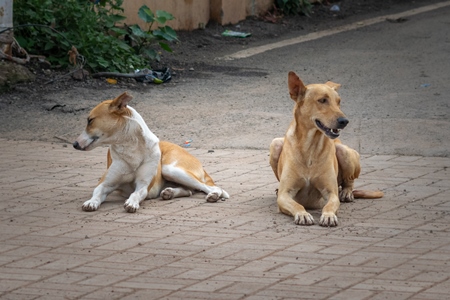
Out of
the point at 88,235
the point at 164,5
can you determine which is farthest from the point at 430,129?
the point at 164,5

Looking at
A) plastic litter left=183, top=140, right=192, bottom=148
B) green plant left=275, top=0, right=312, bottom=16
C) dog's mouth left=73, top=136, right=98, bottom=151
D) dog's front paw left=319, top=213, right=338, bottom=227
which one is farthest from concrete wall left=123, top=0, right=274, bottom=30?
dog's front paw left=319, top=213, right=338, bottom=227

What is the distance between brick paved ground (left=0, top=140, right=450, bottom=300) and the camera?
18.6 ft

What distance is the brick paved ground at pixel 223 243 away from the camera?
5.66 m

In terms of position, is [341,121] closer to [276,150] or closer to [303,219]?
[303,219]

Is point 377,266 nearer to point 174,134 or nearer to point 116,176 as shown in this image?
point 116,176

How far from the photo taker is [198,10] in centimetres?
1709

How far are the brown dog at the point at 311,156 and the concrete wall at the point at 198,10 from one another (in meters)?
8.34

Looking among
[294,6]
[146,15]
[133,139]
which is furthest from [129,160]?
[294,6]

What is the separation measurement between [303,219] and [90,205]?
70.1 inches

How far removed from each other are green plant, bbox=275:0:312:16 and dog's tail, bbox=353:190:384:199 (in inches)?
447

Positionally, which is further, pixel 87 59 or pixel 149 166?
pixel 87 59

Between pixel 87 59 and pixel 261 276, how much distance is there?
759 centimetres

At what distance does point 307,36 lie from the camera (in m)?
17.3

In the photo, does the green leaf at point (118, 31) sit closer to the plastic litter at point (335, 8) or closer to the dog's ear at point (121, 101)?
the dog's ear at point (121, 101)
